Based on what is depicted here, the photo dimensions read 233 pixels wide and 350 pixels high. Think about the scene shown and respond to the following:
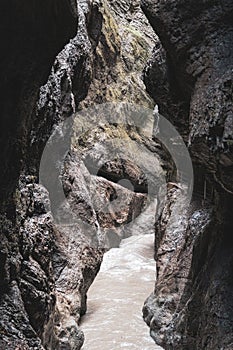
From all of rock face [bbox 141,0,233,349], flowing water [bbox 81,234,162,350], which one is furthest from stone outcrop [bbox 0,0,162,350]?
rock face [bbox 141,0,233,349]

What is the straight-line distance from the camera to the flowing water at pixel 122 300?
8617 millimetres

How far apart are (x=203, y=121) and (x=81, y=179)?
23.0 ft

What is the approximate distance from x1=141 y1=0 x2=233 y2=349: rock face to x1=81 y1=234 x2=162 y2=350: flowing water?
0.70 meters

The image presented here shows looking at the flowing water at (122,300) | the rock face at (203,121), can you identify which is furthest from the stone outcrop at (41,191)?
the rock face at (203,121)

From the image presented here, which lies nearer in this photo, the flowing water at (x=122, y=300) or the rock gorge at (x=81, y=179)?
the rock gorge at (x=81, y=179)

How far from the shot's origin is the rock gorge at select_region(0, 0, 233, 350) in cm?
465

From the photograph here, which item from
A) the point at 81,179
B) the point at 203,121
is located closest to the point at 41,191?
the point at 203,121

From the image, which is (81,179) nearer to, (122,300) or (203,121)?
(122,300)

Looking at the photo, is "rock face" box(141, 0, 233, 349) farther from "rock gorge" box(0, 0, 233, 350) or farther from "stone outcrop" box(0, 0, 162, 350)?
"stone outcrop" box(0, 0, 162, 350)

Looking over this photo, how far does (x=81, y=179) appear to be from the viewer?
11.4 meters

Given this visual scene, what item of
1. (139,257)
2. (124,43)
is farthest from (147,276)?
(124,43)

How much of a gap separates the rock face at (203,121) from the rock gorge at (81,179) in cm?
1

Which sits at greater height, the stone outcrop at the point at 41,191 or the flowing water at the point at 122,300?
the stone outcrop at the point at 41,191

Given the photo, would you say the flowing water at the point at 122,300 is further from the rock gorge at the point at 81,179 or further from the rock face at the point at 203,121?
the rock face at the point at 203,121
